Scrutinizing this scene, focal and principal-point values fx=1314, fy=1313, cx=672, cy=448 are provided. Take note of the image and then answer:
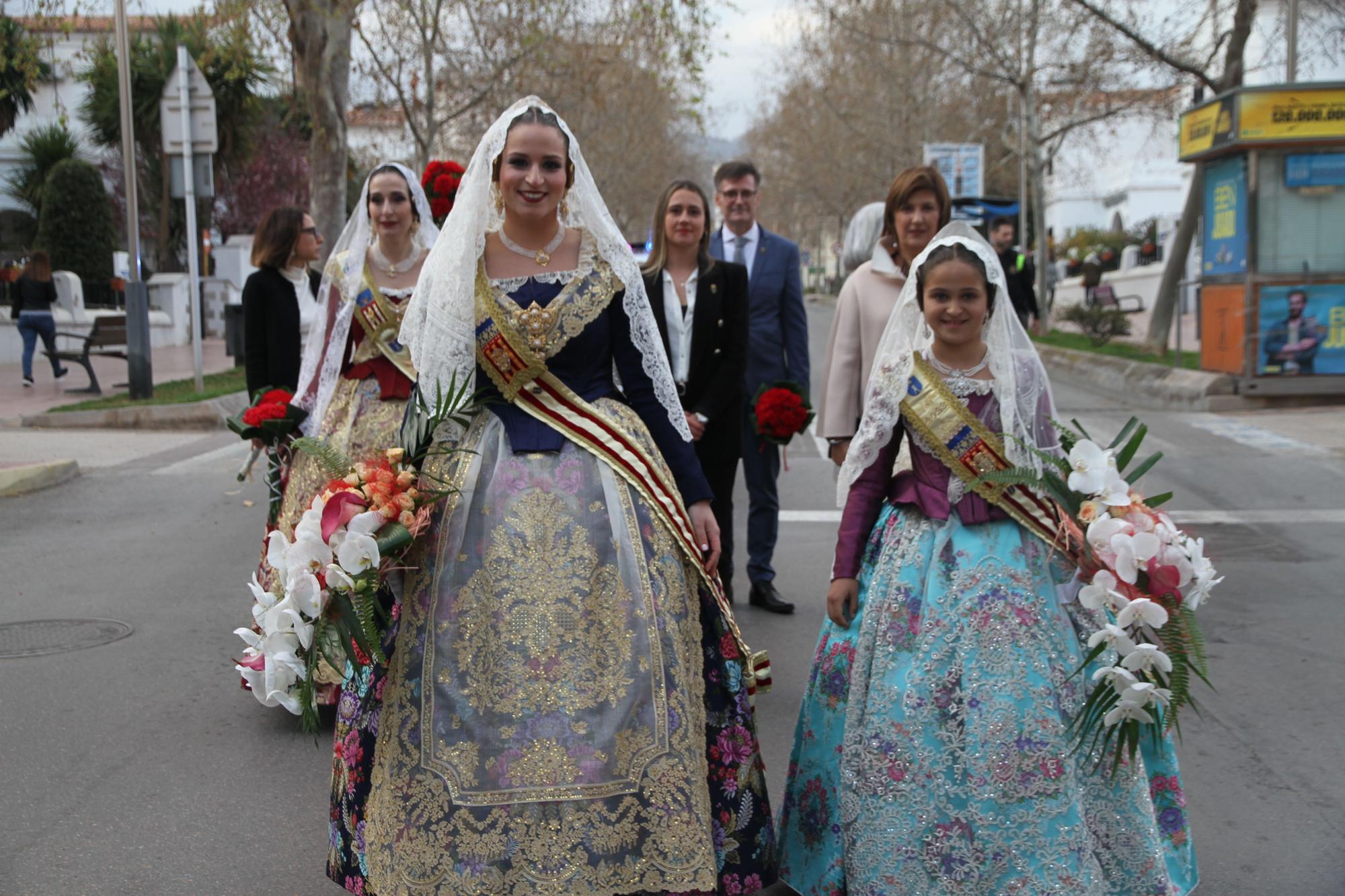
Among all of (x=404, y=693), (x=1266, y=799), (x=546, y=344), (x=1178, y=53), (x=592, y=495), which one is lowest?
(x=1266, y=799)

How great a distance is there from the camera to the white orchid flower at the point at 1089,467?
314 centimetres

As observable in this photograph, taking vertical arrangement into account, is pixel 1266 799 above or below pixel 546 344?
below

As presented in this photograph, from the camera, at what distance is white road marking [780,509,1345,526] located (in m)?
8.59

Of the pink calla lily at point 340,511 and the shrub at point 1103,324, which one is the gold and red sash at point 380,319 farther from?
the shrub at point 1103,324

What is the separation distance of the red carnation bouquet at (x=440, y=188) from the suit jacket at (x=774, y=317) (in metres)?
1.29

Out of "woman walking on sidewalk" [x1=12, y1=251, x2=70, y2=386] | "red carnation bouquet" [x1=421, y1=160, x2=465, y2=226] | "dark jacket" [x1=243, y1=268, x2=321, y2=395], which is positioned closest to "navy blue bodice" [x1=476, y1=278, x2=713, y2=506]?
"red carnation bouquet" [x1=421, y1=160, x2=465, y2=226]

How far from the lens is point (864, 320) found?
5.23 meters

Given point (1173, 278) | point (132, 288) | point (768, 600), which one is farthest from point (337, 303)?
point (1173, 278)

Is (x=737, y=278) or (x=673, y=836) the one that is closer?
(x=673, y=836)

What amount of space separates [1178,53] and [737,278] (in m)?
16.5

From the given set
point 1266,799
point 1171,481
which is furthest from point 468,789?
point 1171,481

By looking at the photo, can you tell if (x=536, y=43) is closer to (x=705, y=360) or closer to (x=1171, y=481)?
(x=1171, y=481)

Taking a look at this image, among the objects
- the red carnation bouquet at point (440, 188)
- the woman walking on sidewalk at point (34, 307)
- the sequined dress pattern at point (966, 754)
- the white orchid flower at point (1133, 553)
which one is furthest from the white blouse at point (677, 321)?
the woman walking on sidewalk at point (34, 307)

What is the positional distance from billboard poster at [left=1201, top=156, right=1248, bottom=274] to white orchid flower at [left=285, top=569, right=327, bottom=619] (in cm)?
1295
